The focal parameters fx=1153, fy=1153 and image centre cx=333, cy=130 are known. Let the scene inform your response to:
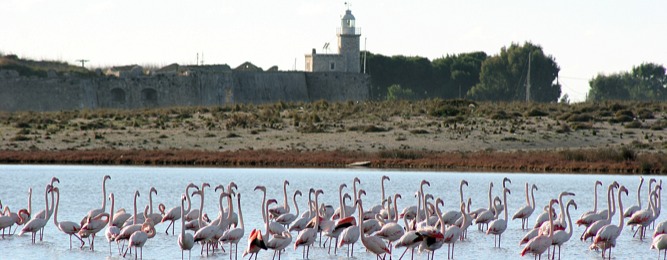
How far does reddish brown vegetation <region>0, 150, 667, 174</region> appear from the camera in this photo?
33906mm

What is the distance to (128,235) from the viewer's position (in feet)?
54.9

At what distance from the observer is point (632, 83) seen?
4026 inches

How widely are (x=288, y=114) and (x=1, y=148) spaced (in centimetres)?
1214

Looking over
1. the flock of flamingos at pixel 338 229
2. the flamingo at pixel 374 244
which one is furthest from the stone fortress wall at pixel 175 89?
the flamingo at pixel 374 244

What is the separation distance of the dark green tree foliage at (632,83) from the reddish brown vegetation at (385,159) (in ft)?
217

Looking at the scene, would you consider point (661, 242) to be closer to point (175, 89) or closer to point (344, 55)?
point (175, 89)

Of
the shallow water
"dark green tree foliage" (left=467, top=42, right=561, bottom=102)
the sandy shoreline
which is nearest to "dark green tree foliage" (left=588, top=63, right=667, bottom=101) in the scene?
"dark green tree foliage" (left=467, top=42, right=561, bottom=102)

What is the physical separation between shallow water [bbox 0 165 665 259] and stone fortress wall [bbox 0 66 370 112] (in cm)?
2560

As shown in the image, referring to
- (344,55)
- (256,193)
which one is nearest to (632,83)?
(344,55)

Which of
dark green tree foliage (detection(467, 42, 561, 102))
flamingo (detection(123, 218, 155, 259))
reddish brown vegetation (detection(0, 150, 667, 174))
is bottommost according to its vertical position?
flamingo (detection(123, 218, 155, 259))

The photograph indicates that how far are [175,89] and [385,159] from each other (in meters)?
29.5

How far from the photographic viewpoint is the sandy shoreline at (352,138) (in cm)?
3525

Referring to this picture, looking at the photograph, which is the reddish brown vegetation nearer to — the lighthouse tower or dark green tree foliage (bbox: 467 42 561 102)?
the lighthouse tower

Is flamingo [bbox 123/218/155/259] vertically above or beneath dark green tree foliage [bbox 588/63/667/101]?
beneath
